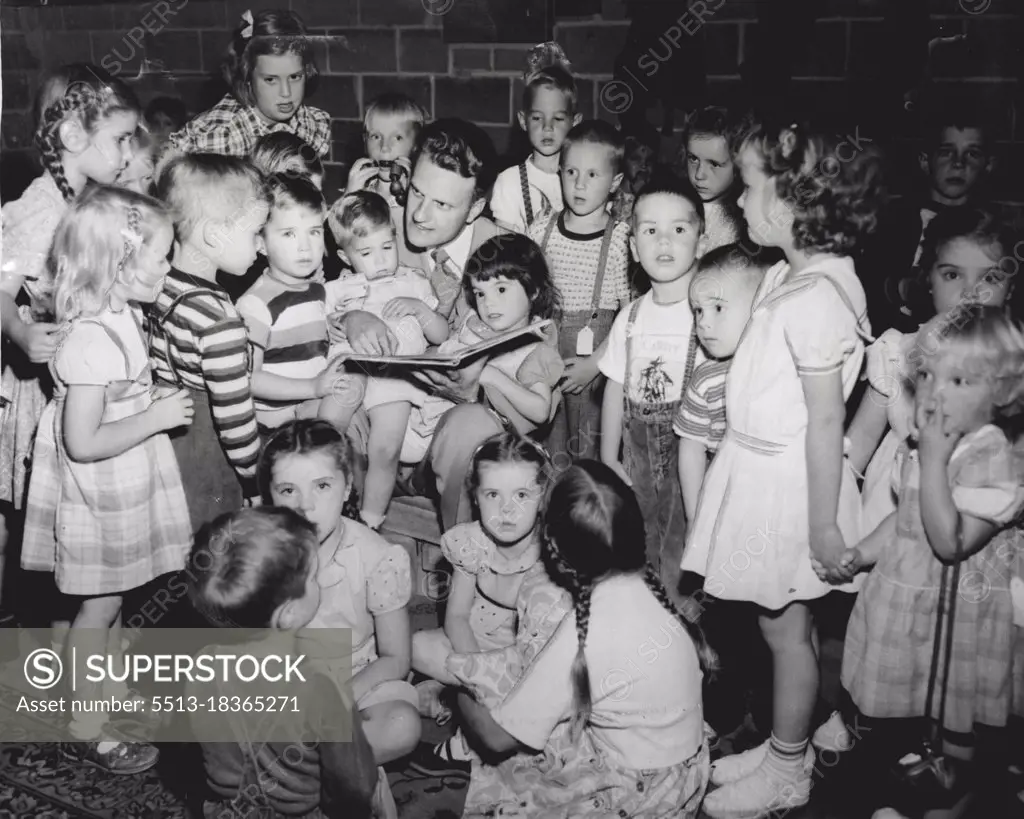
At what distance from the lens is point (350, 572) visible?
7.34 ft

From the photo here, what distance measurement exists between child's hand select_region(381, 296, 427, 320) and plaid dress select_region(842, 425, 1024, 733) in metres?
1.31

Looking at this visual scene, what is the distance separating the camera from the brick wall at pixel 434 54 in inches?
125

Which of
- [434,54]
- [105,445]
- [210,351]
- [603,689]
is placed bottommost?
[603,689]

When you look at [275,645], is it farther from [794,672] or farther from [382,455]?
[794,672]

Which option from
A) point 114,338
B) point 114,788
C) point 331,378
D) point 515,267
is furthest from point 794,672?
point 114,338

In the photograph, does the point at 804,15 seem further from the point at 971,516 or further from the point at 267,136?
the point at 971,516

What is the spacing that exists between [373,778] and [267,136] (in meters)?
2.09

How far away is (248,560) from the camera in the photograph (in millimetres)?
1935

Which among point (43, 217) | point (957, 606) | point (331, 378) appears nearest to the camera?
point (957, 606)

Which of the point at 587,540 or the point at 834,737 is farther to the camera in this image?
the point at 834,737

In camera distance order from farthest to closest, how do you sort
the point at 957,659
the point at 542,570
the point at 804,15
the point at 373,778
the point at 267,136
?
the point at 804,15 < the point at 267,136 < the point at 542,570 < the point at 957,659 < the point at 373,778

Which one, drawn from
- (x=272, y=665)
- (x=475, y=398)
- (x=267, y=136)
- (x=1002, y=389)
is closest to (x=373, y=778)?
(x=272, y=665)

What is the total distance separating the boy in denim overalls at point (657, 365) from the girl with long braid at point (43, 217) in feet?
4.38

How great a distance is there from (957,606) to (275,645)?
1.35 metres
